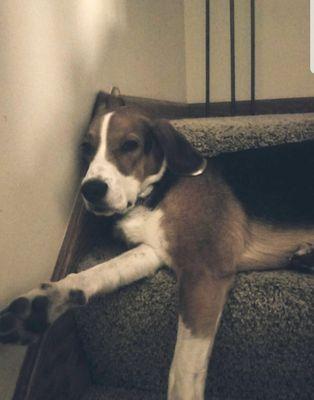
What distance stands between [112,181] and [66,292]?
29 cm

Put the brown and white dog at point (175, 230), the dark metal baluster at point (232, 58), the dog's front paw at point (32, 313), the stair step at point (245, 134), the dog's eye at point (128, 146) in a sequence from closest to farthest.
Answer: the dog's front paw at point (32, 313) → the brown and white dog at point (175, 230) → the dog's eye at point (128, 146) → the stair step at point (245, 134) → the dark metal baluster at point (232, 58)

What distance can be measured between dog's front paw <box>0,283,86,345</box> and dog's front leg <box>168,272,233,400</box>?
0.88 feet

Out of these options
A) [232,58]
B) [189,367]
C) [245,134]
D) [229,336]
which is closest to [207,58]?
[232,58]

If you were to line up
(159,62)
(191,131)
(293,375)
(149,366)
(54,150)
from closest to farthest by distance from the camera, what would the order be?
(293,375), (149,366), (54,150), (191,131), (159,62)

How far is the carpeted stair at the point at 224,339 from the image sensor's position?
1.09 metres

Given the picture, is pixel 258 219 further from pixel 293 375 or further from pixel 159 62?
pixel 159 62

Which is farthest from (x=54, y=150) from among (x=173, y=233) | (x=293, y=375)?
(x=293, y=375)

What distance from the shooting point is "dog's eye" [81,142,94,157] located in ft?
4.32

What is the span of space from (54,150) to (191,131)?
0.49 metres

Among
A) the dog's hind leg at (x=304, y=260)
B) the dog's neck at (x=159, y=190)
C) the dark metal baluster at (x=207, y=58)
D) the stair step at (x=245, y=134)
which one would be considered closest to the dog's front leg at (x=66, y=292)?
the dog's neck at (x=159, y=190)

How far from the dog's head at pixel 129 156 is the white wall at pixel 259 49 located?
4.51ft

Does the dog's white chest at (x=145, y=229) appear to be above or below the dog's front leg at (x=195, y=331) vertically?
above

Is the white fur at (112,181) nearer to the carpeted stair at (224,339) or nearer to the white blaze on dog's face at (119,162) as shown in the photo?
the white blaze on dog's face at (119,162)

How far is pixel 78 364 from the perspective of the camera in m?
1.26
